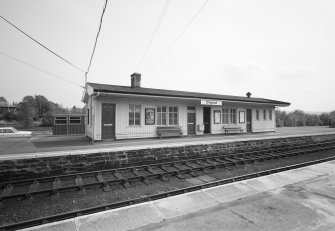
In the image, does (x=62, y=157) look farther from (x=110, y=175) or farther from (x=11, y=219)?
(x=11, y=219)

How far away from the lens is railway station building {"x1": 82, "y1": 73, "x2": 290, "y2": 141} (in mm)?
12453

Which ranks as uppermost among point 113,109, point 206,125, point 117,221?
point 113,109

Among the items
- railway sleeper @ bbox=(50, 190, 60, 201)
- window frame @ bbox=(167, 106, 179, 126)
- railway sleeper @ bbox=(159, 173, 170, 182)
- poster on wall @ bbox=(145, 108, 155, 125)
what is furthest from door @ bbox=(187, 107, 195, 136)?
railway sleeper @ bbox=(50, 190, 60, 201)

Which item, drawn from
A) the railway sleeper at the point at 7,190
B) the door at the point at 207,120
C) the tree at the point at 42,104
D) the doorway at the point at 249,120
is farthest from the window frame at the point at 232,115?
the tree at the point at 42,104

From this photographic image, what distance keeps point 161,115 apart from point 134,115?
215 cm

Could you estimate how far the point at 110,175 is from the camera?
7621 mm

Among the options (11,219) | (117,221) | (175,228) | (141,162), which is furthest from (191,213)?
(141,162)

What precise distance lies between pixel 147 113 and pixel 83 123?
30.1ft

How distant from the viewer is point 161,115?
47.5 feet

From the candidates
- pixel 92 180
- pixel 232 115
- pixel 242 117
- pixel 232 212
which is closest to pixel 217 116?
pixel 232 115

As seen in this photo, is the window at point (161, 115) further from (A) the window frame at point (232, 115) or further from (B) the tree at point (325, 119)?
(B) the tree at point (325, 119)

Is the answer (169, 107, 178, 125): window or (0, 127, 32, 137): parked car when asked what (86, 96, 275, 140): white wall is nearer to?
(169, 107, 178, 125): window

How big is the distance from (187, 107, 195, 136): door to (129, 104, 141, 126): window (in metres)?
4.34

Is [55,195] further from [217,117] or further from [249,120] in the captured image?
[249,120]
